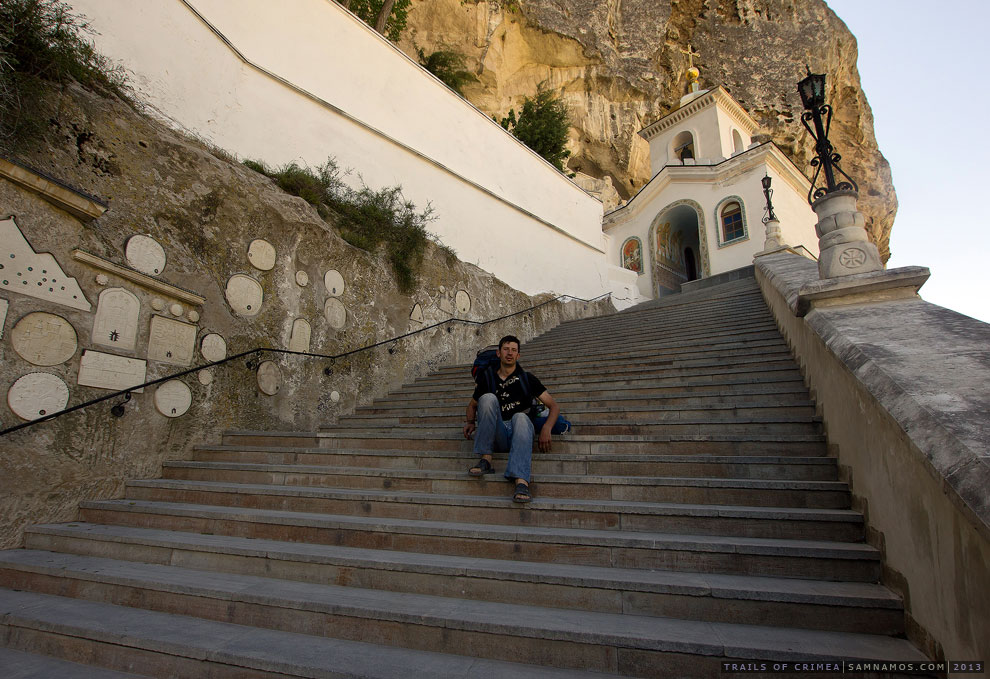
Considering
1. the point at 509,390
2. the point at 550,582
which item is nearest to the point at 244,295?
the point at 509,390

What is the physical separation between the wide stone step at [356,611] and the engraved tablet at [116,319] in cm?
174

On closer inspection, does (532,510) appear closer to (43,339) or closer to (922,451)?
(922,451)

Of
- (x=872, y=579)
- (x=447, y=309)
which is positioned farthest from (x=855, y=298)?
(x=447, y=309)

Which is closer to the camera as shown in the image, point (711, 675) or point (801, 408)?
point (711, 675)

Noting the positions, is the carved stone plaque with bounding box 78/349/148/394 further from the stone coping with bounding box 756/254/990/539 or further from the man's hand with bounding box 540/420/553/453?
the stone coping with bounding box 756/254/990/539

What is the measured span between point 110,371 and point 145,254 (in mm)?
1069

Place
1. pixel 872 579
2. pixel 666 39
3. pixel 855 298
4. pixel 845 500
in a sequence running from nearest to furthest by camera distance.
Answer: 1. pixel 872 579
2. pixel 845 500
3. pixel 855 298
4. pixel 666 39

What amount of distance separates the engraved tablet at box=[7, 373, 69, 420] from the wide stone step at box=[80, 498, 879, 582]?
1078 mm

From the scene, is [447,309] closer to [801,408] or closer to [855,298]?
[801,408]

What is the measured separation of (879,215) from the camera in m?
28.8

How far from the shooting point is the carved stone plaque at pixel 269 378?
196 inches

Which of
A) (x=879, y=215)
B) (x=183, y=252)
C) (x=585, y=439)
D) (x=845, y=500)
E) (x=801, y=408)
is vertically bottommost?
(x=845, y=500)

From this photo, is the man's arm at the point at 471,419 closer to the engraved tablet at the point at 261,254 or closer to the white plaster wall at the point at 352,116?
the engraved tablet at the point at 261,254

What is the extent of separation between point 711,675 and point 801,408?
258 cm
